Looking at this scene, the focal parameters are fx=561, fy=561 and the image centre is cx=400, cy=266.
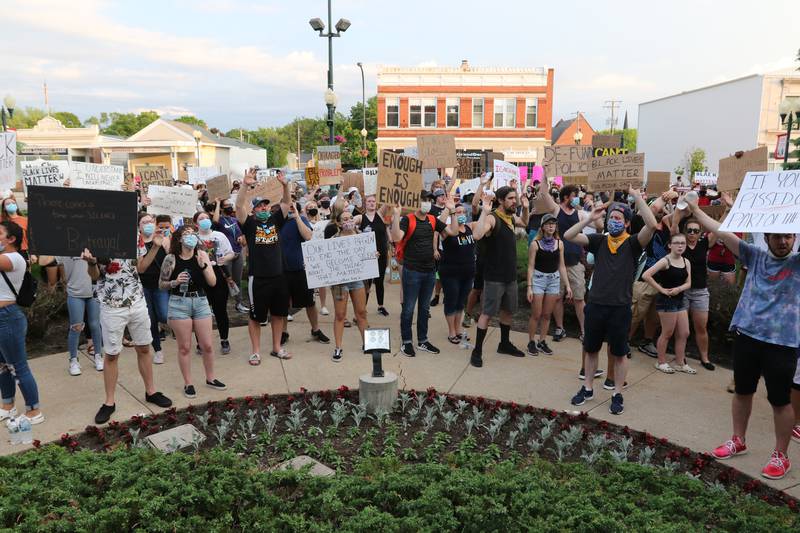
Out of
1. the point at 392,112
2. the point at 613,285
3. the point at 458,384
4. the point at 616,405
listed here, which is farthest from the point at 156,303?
the point at 392,112

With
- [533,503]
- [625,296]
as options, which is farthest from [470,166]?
[533,503]

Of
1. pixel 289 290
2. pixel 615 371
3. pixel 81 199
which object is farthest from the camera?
pixel 289 290

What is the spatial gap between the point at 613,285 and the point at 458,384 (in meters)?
2.05

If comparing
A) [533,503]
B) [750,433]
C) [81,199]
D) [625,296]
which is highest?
[81,199]

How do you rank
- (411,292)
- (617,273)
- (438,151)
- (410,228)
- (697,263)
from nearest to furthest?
(617,273)
(697,263)
(410,228)
(411,292)
(438,151)

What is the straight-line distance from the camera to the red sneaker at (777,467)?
14.7 ft

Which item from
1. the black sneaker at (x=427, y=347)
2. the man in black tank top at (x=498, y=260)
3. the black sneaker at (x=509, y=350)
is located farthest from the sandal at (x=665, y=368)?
the black sneaker at (x=427, y=347)

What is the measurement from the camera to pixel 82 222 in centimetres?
495

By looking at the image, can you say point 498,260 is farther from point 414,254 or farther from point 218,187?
point 218,187

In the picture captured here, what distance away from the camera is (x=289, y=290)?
7.67 metres

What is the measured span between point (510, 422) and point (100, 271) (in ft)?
13.6

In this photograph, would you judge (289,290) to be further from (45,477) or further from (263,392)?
(45,477)

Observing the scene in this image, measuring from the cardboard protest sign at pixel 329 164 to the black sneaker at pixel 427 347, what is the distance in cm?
527

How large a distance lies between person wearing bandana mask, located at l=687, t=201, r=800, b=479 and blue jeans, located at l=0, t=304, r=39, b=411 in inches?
237
